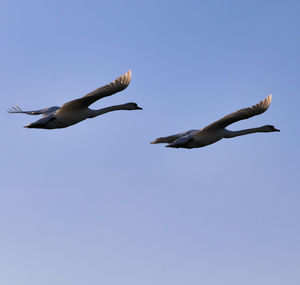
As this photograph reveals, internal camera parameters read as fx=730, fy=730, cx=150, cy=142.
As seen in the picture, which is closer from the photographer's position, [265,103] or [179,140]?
[265,103]

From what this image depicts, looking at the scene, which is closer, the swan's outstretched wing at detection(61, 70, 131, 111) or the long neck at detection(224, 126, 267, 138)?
the swan's outstretched wing at detection(61, 70, 131, 111)

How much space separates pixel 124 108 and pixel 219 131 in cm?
640

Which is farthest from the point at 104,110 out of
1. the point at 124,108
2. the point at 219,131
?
the point at 219,131

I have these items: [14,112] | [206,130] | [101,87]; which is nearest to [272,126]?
[206,130]

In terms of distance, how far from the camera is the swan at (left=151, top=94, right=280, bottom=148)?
120ft

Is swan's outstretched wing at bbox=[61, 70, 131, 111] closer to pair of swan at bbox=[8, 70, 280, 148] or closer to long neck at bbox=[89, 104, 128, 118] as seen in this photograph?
pair of swan at bbox=[8, 70, 280, 148]

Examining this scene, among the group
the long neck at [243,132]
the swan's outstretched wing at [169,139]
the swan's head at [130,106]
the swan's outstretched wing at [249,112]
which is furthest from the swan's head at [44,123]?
the long neck at [243,132]

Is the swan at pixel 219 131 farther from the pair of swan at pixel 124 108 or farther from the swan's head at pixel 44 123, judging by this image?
the swan's head at pixel 44 123

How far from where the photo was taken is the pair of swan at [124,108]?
36.4m

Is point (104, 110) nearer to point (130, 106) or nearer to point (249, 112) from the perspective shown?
point (130, 106)

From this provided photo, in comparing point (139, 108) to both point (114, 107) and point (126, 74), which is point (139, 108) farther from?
point (126, 74)

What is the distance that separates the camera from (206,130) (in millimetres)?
39250

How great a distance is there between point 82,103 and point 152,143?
25.3ft

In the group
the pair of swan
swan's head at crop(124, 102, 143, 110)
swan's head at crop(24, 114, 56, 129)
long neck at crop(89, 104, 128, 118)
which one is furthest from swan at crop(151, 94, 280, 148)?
swan's head at crop(24, 114, 56, 129)
